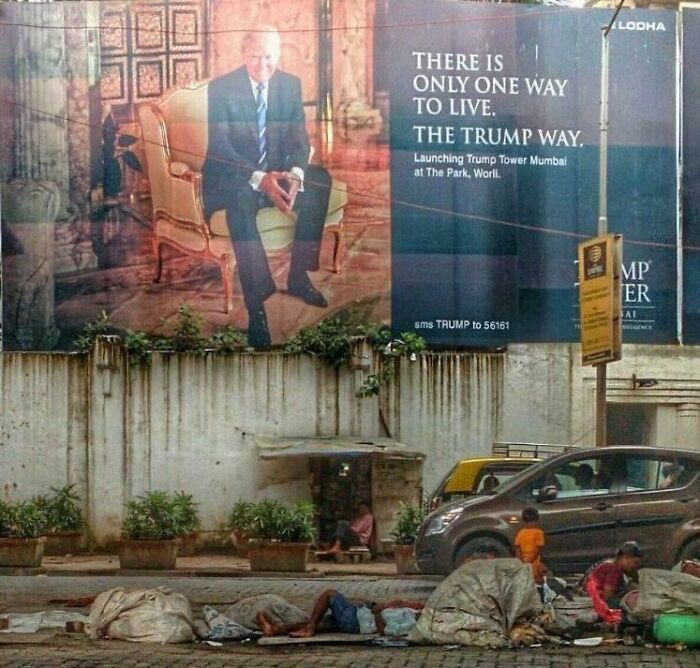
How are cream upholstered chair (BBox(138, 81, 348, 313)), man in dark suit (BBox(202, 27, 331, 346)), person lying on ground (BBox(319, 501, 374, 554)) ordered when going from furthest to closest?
1. man in dark suit (BBox(202, 27, 331, 346))
2. cream upholstered chair (BBox(138, 81, 348, 313))
3. person lying on ground (BBox(319, 501, 374, 554))

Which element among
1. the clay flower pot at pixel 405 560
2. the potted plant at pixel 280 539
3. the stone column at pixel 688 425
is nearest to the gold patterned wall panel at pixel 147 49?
the potted plant at pixel 280 539

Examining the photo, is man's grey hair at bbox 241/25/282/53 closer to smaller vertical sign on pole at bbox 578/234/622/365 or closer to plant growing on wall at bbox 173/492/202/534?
smaller vertical sign on pole at bbox 578/234/622/365

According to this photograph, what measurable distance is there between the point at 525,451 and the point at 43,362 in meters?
9.22

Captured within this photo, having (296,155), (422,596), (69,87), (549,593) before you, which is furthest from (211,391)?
(549,593)

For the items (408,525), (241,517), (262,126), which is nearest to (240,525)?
(241,517)

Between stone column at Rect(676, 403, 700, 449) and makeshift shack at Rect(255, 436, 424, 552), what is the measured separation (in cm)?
523

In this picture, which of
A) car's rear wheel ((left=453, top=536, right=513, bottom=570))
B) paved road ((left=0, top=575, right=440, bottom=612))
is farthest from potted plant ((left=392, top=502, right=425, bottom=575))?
car's rear wheel ((left=453, top=536, right=513, bottom=570))

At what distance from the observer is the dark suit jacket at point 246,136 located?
26.5 m

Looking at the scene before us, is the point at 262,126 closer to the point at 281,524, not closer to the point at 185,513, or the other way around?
the point at 185,513

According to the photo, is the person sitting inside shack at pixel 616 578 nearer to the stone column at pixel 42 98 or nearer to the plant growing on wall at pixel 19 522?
the plant growing on wall at pixel 19 522

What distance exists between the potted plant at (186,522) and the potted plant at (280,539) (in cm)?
156

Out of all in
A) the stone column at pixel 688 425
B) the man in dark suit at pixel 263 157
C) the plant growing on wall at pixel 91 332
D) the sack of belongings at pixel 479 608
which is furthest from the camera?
the stone column at pixel 688 425

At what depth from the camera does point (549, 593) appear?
508 inches

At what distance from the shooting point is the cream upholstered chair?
26312 mm
